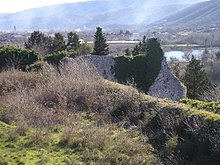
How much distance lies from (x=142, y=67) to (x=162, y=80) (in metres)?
1.80

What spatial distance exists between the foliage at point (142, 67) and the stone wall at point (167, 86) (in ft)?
1.05

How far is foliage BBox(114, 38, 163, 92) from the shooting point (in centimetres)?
2169

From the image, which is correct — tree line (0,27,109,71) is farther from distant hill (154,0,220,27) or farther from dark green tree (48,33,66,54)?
distant hill (154,0,220,27)

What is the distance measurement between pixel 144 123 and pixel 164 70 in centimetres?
812

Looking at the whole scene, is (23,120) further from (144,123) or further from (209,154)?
(209,154)

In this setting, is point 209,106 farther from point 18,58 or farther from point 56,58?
point 18,58

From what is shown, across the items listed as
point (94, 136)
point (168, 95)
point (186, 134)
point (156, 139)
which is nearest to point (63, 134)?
point (94, 136)

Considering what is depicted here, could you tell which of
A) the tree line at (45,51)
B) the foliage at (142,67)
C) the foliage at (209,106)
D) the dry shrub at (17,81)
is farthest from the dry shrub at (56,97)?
the tree line at (45,51)

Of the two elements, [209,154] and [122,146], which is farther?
[122,146]

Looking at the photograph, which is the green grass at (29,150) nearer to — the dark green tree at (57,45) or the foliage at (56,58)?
the foliage at (56,58)

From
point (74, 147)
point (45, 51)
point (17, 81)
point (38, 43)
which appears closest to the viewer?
point (74, 147)

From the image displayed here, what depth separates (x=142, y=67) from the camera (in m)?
22.4

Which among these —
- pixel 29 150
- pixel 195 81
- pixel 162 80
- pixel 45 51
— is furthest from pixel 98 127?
pixel 45 51

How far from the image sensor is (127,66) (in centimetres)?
2273
